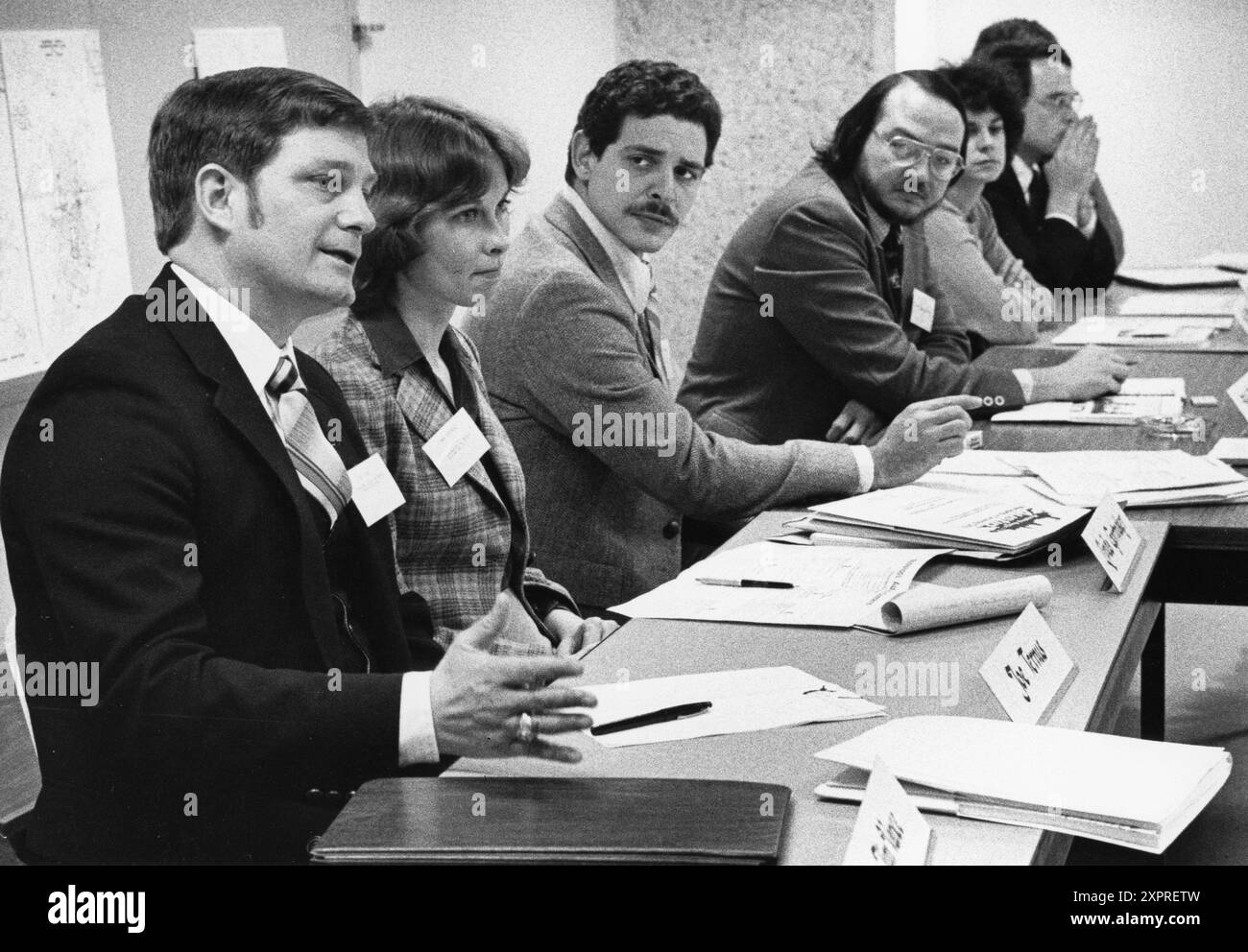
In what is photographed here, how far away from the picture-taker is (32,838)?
1.31 metres

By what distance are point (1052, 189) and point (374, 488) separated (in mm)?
3837

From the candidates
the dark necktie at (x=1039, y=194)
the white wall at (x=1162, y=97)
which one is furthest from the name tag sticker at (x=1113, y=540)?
the white wall at (x=1162, y=97)

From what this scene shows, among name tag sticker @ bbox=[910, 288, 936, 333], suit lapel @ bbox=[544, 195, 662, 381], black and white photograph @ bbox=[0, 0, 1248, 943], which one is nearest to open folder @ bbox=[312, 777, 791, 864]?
black and white photograph @ bbox=[0, 0, 1248, 943]

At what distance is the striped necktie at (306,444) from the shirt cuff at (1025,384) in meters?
1.77

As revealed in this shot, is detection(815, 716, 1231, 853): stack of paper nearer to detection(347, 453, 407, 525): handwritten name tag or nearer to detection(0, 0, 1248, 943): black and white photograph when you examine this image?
detection(0, 0, 1248, 943): black and white photograph

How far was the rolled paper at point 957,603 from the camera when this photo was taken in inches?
60.1

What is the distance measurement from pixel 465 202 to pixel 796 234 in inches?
41.1

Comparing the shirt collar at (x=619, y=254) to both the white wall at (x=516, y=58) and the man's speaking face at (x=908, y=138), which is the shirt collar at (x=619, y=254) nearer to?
the man's speaking face at (x=908, y=138)

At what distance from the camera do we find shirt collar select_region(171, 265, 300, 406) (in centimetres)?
137

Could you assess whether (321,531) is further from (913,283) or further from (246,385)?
(913,283)

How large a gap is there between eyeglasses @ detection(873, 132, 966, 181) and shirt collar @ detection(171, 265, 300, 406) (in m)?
1.82

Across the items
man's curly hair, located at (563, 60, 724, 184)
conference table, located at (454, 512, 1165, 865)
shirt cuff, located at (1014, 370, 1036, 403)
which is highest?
man's curly hair, located at (563, 60, 724, 184)
